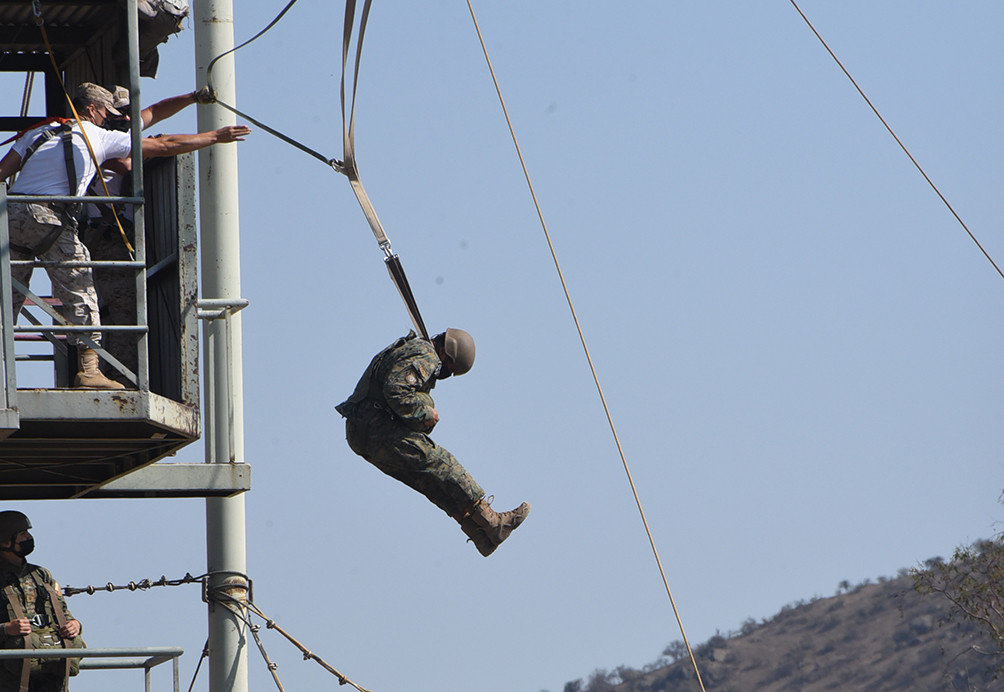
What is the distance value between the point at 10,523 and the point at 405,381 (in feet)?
8.64

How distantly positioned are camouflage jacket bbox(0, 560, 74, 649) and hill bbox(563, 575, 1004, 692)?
5298cm

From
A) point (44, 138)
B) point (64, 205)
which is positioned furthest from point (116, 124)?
point (64, 205)

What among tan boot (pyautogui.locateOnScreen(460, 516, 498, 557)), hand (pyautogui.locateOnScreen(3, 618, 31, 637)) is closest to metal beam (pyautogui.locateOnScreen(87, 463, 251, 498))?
hand (pyautogui.locateOnScreen(3, 618, 31, 637))

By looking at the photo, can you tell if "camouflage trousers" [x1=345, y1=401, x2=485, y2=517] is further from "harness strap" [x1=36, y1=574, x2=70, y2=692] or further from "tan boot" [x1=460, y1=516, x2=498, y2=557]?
"harness strap" [x1=36, y1=574, x2=70, y2=692]

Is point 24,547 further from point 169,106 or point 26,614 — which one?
point 169,106

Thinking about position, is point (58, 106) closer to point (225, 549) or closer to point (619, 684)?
point (225, 549)

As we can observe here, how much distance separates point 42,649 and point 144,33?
438 cm

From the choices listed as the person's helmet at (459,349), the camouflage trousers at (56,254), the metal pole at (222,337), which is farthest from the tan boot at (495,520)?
the camouflage trousers at (56,254)

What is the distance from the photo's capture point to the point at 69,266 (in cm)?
947

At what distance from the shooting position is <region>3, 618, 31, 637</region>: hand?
11.0 metres

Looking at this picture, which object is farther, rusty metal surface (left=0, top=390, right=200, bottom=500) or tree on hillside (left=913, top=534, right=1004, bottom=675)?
tree on hillside (left=913, top=534, right=1004, bottom=675)

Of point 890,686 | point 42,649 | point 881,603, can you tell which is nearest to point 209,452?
point 42,649

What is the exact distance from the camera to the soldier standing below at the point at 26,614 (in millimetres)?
11070

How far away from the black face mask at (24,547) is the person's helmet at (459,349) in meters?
2.92
